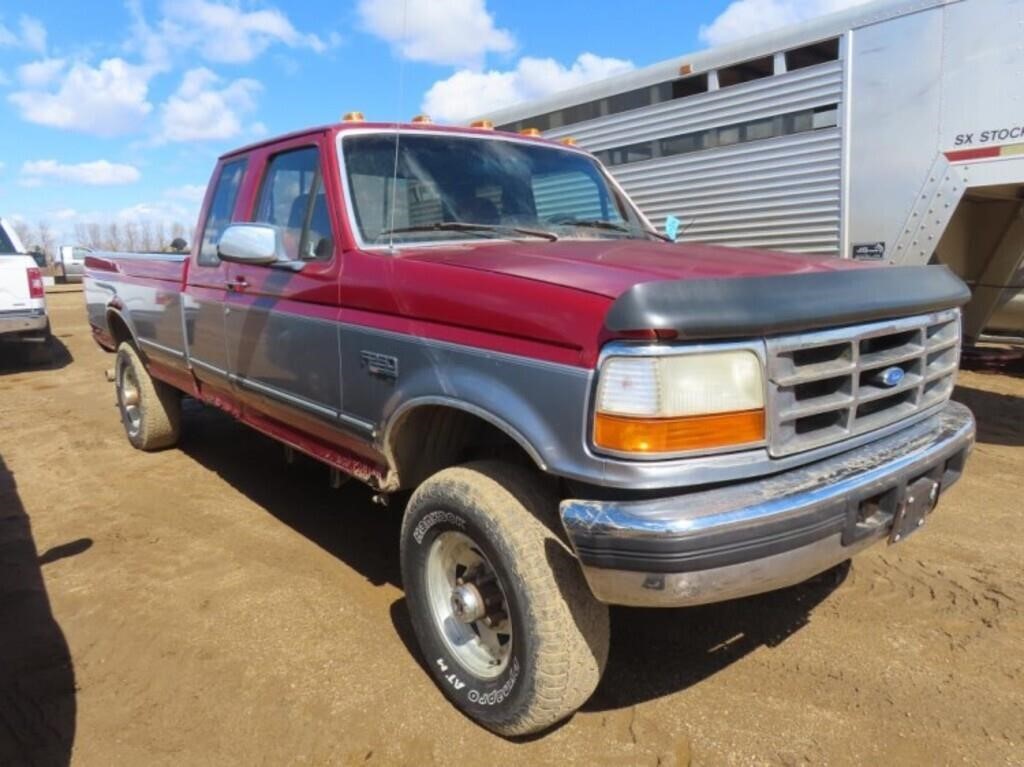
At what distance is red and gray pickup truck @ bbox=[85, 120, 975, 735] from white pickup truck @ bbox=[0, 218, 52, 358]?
7.40 metres

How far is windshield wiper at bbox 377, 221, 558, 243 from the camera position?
3.13 metres

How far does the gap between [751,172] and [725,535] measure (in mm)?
5437

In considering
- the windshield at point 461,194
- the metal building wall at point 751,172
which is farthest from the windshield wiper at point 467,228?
the metal building wall at point 751,172

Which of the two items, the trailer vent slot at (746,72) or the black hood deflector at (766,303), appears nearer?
the black hood deflector at (766,303)

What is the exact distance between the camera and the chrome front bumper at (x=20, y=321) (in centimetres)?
945

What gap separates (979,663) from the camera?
9.39ft

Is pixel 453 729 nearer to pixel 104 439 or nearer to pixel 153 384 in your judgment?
pixel 153 384

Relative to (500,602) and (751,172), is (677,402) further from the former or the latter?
(751,172)

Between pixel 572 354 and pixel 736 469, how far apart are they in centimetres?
55

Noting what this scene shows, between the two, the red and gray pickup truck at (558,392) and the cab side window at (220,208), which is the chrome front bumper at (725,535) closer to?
the red and gray pickup truck at (558,392)

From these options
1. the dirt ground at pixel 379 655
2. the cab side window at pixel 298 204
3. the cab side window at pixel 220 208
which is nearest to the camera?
the dirt ground at pixel 379 655

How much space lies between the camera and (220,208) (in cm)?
449

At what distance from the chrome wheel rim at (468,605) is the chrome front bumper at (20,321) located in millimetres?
8951

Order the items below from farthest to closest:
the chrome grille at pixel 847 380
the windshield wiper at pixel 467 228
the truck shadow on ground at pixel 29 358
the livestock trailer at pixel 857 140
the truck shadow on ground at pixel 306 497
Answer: the truck shadow on ground at pixel 29 358
the livestock trailer at pixel 857 140
the truck shadow on ground at pixel 306 497
the windshield wiper at pixel 467 228
the chrome grille at pixel 847 380
